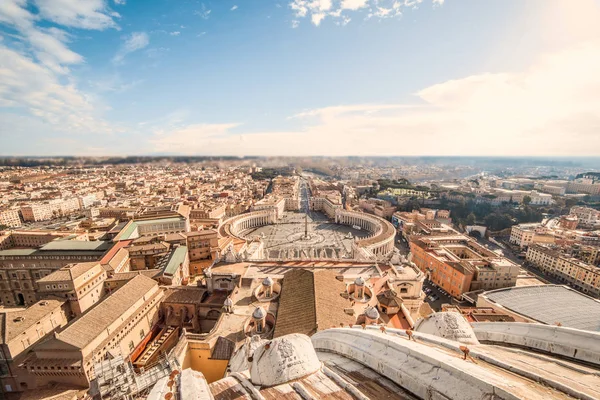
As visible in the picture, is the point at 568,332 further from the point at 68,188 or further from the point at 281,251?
the point at 68,188

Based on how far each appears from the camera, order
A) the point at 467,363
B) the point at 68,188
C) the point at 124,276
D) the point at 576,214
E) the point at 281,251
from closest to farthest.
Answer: the point at 467,363
the point at 124,276
the point at 281,251
the point at 576,214
the point at 68,188

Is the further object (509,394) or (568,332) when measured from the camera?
(568,332)

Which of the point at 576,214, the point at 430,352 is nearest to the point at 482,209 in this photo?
the point at 576,214

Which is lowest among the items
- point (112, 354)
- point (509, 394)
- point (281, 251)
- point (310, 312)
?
point (281, 251)

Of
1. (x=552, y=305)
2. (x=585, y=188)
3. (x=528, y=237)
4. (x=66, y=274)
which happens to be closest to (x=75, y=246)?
(x=66, y=274)

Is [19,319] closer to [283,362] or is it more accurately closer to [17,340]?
[17,340]

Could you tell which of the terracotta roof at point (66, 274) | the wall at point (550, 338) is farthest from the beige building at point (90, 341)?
the wall at point (550, 338)

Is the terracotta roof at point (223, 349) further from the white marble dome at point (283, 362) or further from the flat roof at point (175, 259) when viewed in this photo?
the flat roof at point (175, 259)
